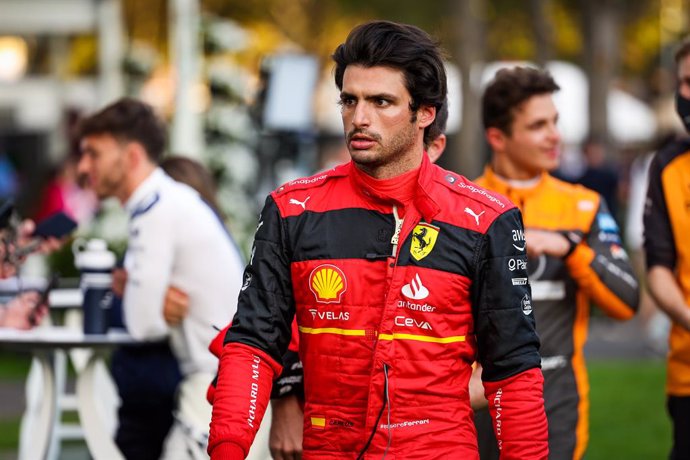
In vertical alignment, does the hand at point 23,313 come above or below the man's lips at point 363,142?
below

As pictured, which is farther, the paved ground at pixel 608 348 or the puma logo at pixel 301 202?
the paved ground at pixel 608 348

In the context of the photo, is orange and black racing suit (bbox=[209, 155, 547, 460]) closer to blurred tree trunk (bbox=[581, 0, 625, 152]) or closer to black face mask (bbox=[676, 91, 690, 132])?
black face mask (bbox=[676, 91, 690, 132])

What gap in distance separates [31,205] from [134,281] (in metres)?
14.3

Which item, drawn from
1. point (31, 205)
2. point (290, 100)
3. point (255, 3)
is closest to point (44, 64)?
point (255, 3)

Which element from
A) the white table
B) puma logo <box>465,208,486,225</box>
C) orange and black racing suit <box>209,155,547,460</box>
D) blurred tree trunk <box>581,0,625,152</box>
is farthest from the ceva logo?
blurred tree trunk <box>581,0,625,152</box>

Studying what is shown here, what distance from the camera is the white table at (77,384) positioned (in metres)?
6.30

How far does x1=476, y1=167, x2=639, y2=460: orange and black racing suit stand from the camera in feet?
17.7

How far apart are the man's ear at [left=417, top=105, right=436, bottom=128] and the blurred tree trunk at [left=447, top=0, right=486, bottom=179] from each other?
968 inches

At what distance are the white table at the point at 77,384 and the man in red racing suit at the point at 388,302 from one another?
260 centimetres

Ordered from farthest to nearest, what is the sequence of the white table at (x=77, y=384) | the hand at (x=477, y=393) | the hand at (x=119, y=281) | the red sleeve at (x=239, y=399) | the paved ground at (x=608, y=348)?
the paved ground at (x=608, y=348) < the hand at (x=119, y=281) < the white table at (x=77, y=384) < the hand at (x=477, y=393) < the red sleeve at (x=239, y=399)

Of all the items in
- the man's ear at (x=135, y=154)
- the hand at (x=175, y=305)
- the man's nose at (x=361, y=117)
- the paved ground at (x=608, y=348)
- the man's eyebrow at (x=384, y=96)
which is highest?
the man's eyebrow at (x=384, y=96)

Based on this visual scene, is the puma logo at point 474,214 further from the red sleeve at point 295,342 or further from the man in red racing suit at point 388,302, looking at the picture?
the red sleeve at point 295,342

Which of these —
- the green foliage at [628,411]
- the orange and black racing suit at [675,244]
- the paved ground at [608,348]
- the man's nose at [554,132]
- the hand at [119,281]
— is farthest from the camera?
the paved ground at [608,348]

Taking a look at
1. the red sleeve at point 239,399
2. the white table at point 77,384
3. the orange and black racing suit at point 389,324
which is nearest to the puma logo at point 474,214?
the orange and black racing suit at point 389,324
